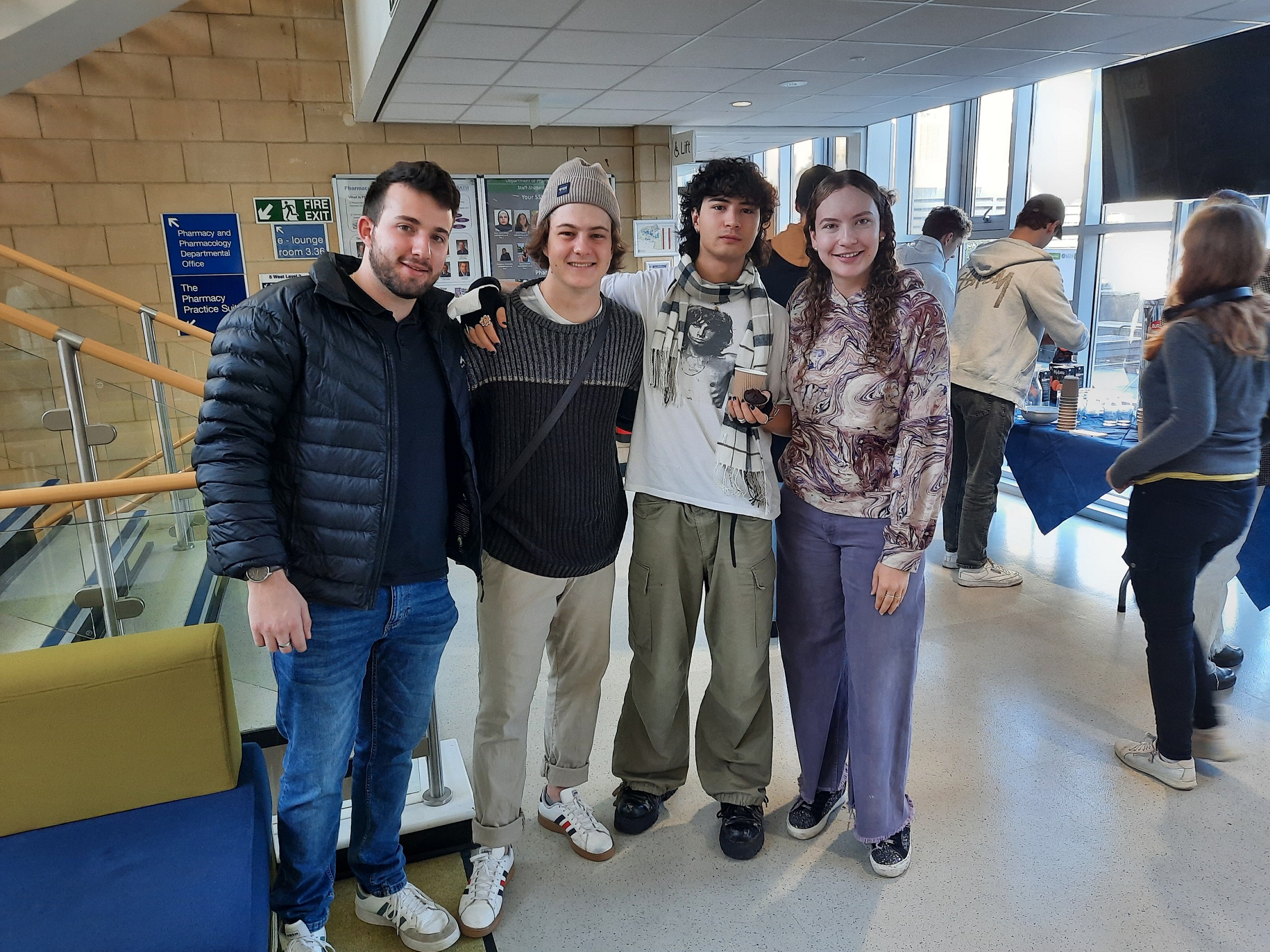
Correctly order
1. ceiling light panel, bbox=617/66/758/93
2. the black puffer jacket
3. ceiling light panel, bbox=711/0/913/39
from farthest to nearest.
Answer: ceiling light panel, bbox=617/66/758/93 → ceiling light panel, bbox=711/0/913/39 → the black puffer jacket

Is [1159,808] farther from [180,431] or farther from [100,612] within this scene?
[180,431]

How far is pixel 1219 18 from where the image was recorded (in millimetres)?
3578

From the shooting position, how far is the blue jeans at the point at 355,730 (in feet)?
4.99

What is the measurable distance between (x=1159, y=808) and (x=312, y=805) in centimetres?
216

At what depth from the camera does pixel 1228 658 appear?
2969 mm

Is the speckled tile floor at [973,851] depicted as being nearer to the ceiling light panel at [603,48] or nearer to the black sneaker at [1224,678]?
the black sneaker at [1224,678]

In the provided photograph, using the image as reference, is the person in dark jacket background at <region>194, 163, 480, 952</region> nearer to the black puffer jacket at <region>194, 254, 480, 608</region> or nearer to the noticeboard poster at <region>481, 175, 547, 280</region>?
the black puffer jacket at <region>194, 254, 480, 608</region>

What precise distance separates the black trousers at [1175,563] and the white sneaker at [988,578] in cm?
145

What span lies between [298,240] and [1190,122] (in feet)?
16.8

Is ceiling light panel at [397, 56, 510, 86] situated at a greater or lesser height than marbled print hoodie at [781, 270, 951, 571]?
greater

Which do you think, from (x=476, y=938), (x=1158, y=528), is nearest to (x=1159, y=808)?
(x=1158, y=528)

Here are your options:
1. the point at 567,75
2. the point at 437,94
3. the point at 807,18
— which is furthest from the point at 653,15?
the point at 437,94

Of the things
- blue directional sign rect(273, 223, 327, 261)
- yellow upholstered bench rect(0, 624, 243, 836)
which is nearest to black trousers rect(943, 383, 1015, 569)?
yellow upholstered bench rect(0, 624, 243, 836)

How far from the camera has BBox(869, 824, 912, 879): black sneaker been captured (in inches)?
77.7
